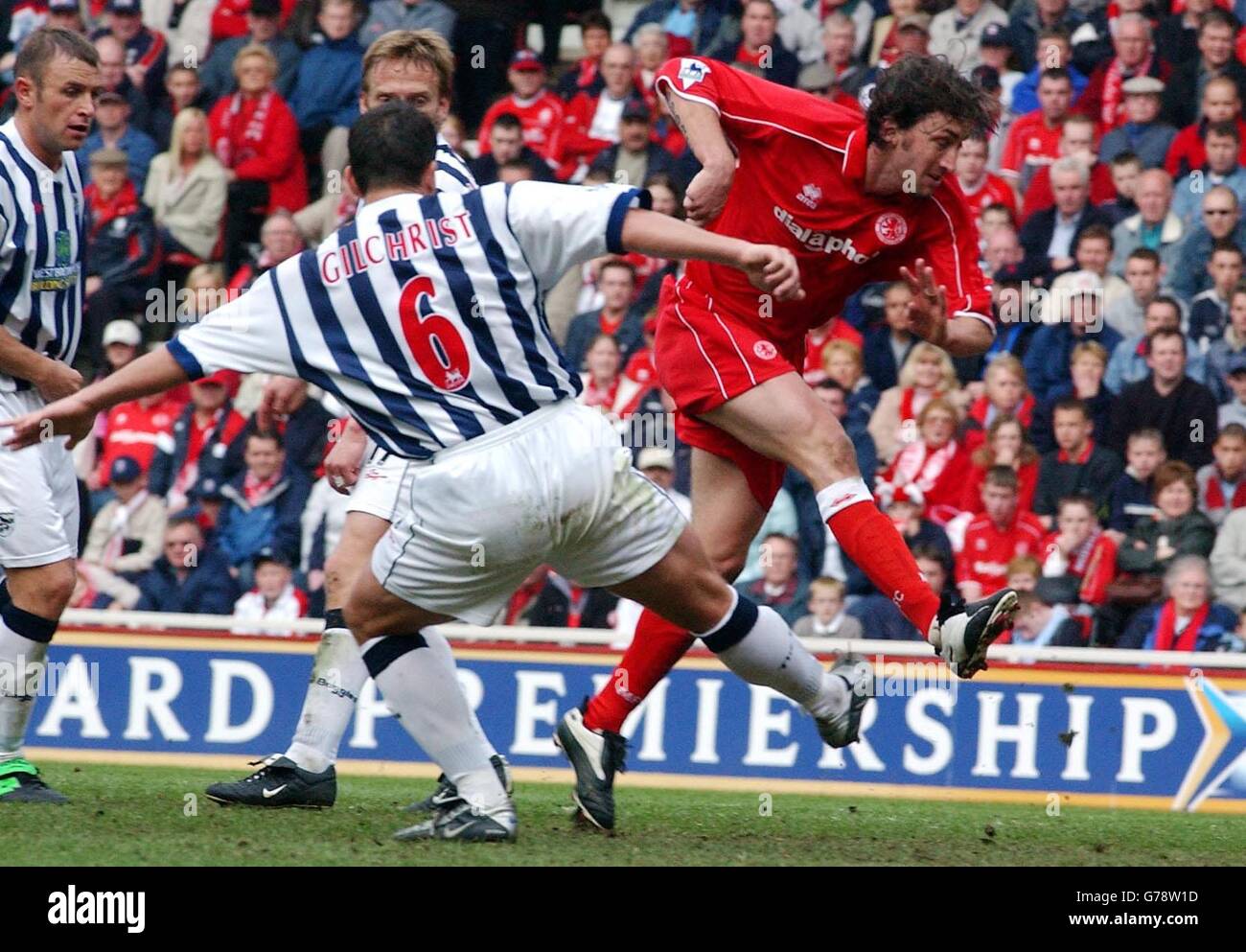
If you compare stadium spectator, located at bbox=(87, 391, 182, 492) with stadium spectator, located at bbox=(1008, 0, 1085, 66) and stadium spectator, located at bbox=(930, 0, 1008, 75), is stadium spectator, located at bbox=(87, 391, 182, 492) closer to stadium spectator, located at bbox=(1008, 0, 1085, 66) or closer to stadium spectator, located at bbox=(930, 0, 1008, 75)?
stadium spectator, located at bbox=(930, 0, 1008, 75)

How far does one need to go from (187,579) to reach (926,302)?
6461 mm

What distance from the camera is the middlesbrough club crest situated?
6480mm

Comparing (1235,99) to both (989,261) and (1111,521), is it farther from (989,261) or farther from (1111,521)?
(1111,521)

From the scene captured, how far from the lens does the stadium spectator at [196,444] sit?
11.8 m

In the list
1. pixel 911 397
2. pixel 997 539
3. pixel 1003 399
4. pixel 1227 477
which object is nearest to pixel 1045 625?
pixel 997 539

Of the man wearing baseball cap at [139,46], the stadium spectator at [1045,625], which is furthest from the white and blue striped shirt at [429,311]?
the man wearing baseball cap at [139,46]

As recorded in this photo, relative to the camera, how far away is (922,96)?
20.4 feet

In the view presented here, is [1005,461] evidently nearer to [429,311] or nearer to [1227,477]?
[1227,477]

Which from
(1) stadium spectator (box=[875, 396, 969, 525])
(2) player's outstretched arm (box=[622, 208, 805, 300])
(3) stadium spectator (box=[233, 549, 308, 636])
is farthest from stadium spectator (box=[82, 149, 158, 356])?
(2) player's outstretched arm (box=[622, 208, 805, 300])

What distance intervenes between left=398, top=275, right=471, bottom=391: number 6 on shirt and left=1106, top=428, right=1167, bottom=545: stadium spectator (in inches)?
234

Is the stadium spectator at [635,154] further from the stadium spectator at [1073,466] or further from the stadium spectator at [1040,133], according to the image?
the stadium spectator at [1073,466]

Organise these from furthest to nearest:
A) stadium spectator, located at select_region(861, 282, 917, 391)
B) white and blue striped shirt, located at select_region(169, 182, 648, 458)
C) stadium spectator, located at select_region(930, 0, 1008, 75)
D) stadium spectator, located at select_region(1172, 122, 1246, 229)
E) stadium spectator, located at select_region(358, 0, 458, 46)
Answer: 1. stadium spectator, located at select_region(358, 0, 458, 46)
2. stadium spectator, located at select_region(930, 0, 1008, 75)
3. stadium spectator, located at select_region(861, 282, 917, 391)
4. stadium spectator, located at select_region(1172, 122, 1246, 229)
5. white and blue striped shirt, located at select_region(169, 182, 648, 458)

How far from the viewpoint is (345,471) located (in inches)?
254
